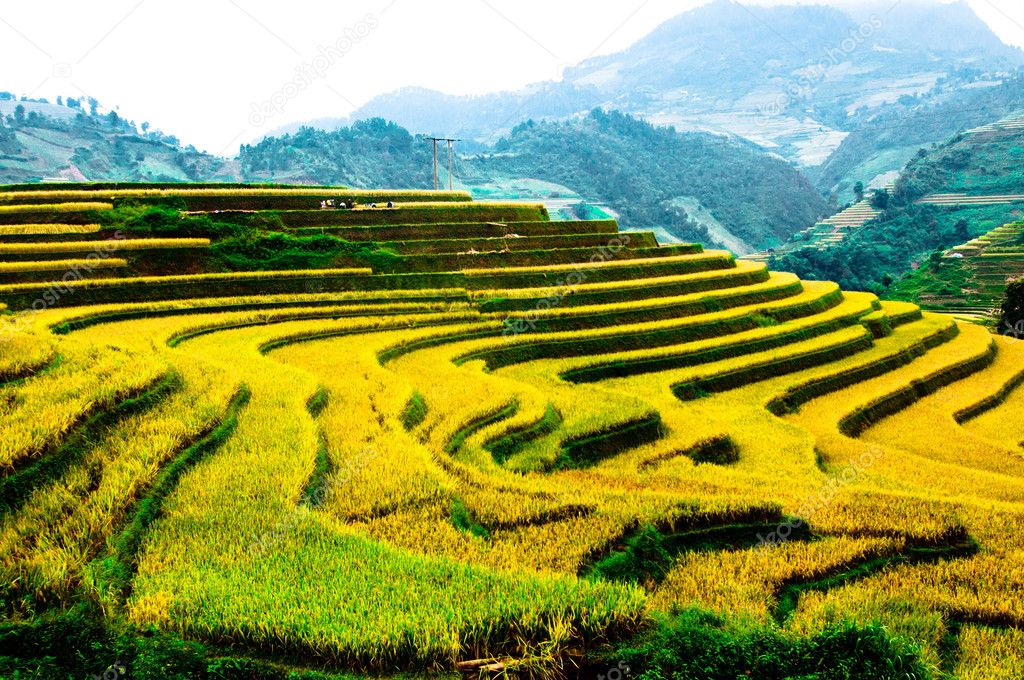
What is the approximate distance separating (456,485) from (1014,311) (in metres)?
26.9

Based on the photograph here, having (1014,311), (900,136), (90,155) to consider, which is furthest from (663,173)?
(1014,311)

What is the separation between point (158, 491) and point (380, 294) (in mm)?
10274

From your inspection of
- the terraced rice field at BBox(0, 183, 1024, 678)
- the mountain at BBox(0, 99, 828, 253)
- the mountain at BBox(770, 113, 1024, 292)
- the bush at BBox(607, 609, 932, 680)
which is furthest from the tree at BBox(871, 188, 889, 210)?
the bush at BBox(607, 609, 932, 680)

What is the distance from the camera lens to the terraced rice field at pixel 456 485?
11.6 ft

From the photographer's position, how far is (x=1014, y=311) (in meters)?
24.6

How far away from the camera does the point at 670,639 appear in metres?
3.47

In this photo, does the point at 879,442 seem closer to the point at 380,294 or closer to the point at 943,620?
the point at 943,620

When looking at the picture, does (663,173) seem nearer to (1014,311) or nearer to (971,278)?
(971,278)

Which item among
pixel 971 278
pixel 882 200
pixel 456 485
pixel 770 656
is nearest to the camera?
pixel 770 656

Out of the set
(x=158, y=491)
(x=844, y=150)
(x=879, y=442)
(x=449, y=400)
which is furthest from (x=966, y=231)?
(x=844, y=150)

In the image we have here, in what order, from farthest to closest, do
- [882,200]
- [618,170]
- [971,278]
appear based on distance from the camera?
[618,170], [882,200], [971,278]

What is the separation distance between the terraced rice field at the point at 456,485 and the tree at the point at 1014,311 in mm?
12162

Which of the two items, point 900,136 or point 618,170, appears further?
point 900,136

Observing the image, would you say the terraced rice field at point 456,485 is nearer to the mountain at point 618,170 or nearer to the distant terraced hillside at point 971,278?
the distant terraced hillside at point 971,278
